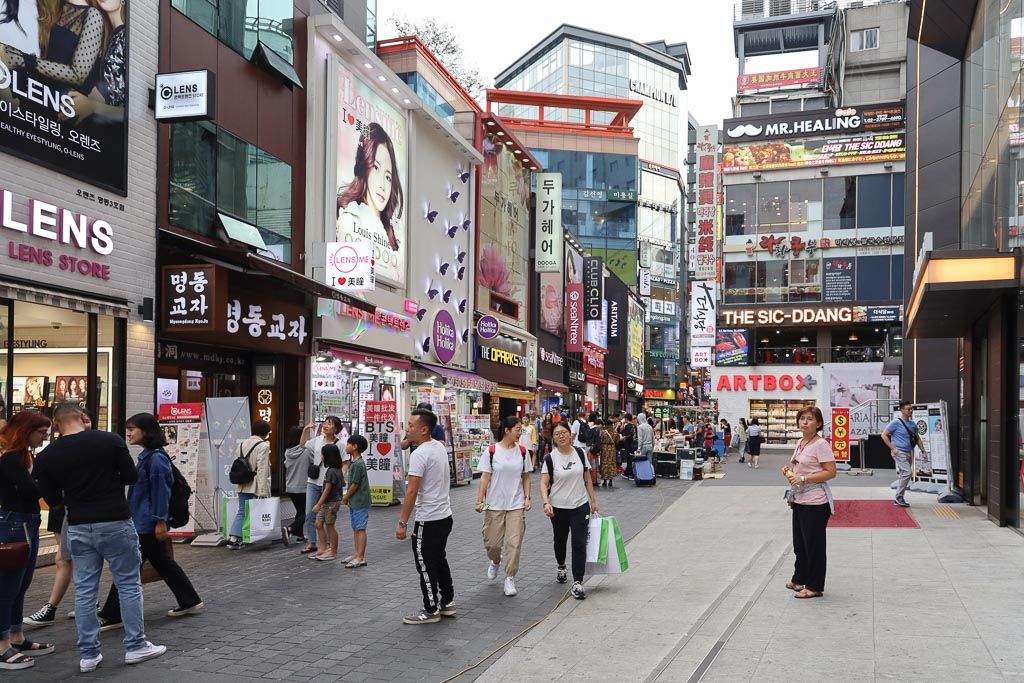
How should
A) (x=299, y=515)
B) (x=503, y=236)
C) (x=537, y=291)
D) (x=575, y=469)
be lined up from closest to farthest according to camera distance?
(x=575, y=469) < (x=299, y=515) < (x=503, y=236) < (x=537, y=291)

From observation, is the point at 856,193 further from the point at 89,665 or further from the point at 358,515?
the point at 89,665

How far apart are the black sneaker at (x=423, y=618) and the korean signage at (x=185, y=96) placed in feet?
27.1

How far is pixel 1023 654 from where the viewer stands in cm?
618

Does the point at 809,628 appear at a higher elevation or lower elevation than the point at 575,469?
lower

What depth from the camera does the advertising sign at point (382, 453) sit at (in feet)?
51.9

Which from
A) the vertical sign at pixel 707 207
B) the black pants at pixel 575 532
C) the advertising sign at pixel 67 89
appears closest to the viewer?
the black pants at pixel 575 532

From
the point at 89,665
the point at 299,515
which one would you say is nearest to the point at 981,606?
the point at 89,665

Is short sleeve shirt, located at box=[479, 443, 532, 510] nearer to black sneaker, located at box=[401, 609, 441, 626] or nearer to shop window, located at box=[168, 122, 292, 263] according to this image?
black sneaker, located at box=[401, 609, 441, 626]

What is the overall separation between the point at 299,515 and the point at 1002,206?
10.7m

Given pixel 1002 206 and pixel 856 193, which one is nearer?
pixel 1002 206

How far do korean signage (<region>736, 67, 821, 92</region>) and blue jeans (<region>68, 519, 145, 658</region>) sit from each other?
85239mm

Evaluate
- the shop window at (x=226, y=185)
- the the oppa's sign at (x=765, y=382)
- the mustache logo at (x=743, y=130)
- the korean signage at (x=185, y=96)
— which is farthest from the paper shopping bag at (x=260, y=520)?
the mustache logo at (x=743, y=130)

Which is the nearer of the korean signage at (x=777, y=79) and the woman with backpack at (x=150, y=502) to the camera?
the woman with backpack at (x=150, y=502)

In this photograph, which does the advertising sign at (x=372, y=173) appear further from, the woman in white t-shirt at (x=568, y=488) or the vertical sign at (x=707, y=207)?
the vertical sign at (x=707, y=207)
